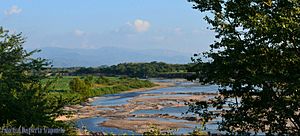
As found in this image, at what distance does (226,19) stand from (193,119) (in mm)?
35287

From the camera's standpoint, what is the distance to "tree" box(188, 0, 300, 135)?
965 centimetres

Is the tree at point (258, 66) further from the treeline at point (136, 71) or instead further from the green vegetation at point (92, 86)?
the treeline at point (136, 71)

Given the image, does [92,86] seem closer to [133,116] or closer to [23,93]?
[133,116]

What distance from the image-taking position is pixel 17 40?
1653cm

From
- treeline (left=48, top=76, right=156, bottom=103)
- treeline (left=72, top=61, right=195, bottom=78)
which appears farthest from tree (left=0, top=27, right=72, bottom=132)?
treeline (left=72, top=61, right=195, bottom=78)

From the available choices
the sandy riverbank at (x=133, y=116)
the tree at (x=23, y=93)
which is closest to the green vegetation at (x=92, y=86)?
the sandy riverbank at (x=133, y=116)

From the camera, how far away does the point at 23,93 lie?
44.0 feet

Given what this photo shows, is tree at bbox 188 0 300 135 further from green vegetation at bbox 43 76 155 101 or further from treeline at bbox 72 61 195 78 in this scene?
treeline at bbox 72 61 195 78

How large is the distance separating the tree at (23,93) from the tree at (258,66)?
5.03m

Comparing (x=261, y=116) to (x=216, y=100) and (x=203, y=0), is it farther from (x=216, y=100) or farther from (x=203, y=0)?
(x=203, y=0)

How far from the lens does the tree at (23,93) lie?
42.8 feet

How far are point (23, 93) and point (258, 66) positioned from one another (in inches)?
288

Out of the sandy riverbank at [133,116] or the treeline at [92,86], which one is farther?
the treeline at [92,86]

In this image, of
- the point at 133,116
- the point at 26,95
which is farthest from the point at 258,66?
the point at 133,116
